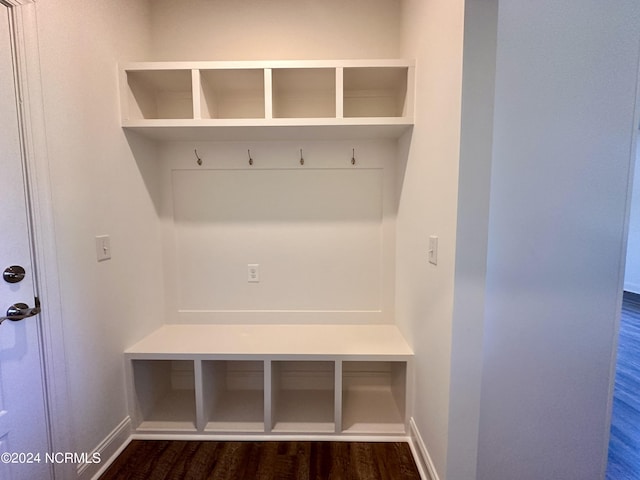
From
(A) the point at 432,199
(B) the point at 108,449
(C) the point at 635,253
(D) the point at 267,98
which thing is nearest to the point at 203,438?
(B) the point at 108,449

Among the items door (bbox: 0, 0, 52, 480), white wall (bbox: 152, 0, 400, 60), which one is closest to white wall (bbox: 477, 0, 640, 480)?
white wall (bbox: 152, 0, 400, 60)

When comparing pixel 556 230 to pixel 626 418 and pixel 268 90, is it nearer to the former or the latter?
pixel 268 90

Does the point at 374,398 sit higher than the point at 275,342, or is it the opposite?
the point at 275,342

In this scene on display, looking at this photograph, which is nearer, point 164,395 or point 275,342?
point 275,342

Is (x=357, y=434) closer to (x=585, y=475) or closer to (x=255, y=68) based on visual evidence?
(x=585, y=475)

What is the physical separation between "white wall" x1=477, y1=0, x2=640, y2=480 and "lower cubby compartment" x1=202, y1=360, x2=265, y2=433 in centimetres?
132

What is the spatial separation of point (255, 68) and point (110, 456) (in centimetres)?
228

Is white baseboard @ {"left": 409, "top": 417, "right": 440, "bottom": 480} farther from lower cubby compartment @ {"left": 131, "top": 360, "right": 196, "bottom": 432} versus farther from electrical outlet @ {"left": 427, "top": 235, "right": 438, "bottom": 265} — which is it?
lower cubby compartment @ {"left": 131, "top": 360, "right": 196, "bottom": 432}

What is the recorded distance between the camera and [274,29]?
70.6 inches

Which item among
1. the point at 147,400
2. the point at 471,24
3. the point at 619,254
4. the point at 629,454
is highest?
the point at 471,24

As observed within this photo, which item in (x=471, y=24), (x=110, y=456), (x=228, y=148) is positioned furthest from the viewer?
(x=228, y=148)

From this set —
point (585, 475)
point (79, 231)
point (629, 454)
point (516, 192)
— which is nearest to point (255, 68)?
point (79, 231)

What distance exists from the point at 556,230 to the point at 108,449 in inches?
94.3

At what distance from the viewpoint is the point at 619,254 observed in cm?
100
